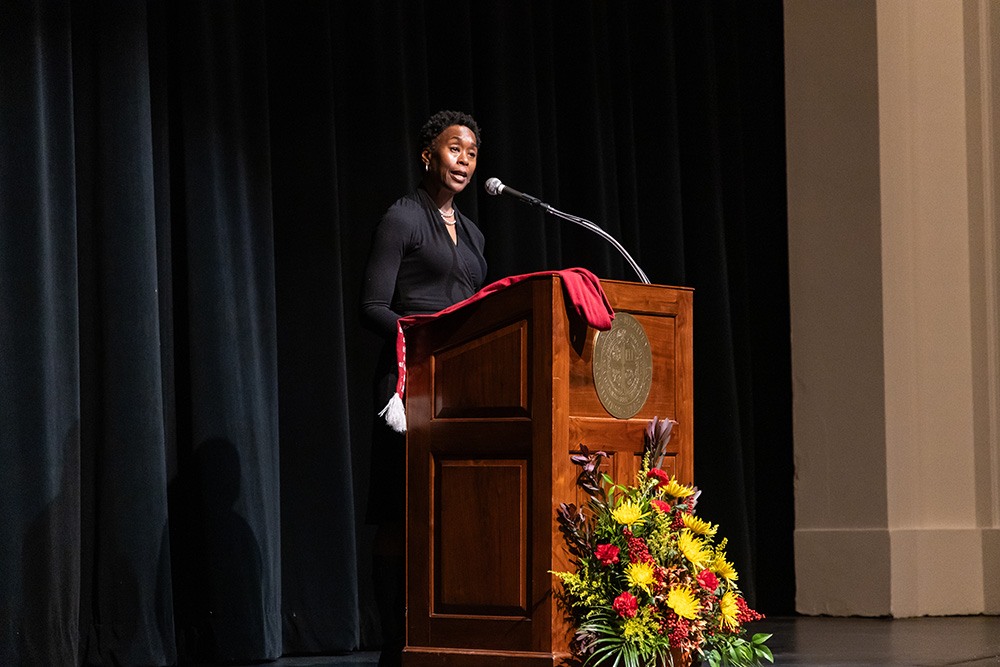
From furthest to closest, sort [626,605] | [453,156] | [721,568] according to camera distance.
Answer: [453,156], [721,568], [626,605]

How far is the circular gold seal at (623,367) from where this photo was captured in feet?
10.1

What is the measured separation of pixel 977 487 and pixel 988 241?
43.5 inches

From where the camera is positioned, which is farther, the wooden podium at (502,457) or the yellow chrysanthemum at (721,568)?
the yellow chrysanthemum at (721,568)

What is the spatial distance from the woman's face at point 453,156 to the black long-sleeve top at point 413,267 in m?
0.09

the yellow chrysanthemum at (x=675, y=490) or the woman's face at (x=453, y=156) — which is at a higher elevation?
the woman's face at (x=453, y=156)

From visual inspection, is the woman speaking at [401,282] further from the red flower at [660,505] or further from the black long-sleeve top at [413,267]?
the red flower at [660,505]

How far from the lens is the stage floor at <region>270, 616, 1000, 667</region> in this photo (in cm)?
378

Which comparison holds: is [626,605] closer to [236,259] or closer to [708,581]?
[708,581]

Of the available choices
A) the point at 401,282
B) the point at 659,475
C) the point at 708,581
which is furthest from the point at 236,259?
the point at 708,581

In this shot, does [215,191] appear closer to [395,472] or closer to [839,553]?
[395,472]

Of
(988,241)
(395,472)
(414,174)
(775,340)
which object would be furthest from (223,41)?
(988,241)

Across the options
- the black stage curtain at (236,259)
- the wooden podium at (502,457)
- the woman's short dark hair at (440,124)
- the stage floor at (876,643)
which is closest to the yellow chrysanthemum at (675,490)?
the wooden podium at (502,457)

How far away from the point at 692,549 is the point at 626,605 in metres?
0.26

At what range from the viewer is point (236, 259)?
4.14m
